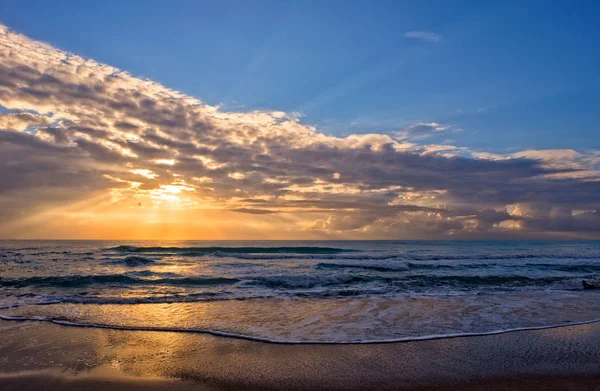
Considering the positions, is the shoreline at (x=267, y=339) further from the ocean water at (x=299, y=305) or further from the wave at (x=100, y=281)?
the wave at (x=100, y=281)

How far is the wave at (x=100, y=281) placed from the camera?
679 inches

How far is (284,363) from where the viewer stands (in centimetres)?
648

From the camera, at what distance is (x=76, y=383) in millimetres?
5605

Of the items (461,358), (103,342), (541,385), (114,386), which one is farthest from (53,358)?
(541,385)

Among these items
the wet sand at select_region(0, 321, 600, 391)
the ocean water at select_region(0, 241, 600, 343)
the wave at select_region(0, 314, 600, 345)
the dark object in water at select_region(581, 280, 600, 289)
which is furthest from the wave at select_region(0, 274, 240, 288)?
the dark object in water at select_region(581, 280, 600, 289)

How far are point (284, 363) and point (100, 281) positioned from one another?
50.4ft

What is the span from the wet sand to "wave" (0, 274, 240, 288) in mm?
10021

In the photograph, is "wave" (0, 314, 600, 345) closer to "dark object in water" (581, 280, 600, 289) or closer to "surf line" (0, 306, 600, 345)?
"surf line" (0, 306, 600, 345)

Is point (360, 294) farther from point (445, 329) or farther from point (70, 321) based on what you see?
point (70, 321)

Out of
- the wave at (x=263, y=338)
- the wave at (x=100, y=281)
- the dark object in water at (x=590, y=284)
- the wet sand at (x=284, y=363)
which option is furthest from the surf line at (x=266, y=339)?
the dark object in water at (x=590, y=284)

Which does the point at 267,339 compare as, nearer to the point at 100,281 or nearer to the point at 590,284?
the point at 100,281

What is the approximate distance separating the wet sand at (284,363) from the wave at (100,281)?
10.0m

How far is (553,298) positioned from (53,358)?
15.3 metres

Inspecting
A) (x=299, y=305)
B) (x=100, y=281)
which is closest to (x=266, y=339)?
(x=299, y=305)
